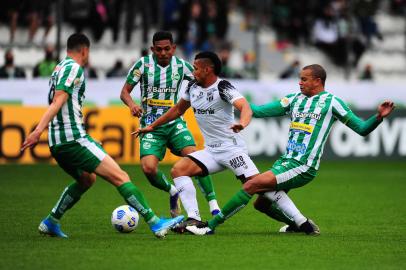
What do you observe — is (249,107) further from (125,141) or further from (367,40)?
(367,40)

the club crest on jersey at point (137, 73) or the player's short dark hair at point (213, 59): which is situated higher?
the player's short dark hair at point (213, 59)

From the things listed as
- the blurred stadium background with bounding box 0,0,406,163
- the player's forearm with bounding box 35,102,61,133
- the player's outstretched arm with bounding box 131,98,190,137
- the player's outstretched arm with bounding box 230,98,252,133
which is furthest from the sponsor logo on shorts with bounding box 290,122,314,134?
the blurred stadium background with bounding box 0,0,406,163

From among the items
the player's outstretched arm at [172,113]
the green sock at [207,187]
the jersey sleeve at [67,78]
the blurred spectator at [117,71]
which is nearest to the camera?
the jersey sleeve at [67,78]

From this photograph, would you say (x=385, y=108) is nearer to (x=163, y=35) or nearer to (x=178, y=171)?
(x=178, y=171)

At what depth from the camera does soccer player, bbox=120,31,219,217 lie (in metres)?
13.3

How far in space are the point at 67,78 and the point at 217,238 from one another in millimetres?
2353

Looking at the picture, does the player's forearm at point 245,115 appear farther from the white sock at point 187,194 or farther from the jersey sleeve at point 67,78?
the jersey sleeve at point 67,78

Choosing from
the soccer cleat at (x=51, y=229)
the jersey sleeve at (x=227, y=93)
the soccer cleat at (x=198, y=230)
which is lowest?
the soccer cleat at (x=198, y=230)

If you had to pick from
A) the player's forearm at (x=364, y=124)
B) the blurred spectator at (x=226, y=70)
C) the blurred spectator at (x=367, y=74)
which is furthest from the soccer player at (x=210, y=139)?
the blurred spectator at (x=367, y=74)

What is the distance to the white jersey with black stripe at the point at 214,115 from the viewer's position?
1191 centimetres

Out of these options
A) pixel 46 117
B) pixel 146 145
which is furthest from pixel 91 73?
pixel 46 117

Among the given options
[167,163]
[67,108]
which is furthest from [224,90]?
[167,163]

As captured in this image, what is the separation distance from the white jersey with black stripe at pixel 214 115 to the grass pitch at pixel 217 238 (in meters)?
1.03

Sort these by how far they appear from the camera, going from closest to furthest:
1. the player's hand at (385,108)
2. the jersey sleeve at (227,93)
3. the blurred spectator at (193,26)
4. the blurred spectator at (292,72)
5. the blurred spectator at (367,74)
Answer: the player's hand at (385,108) < the jersey sleeve at (227,93) < the blurred spectator at (193,26) < the blurred spectator at (292,72) < the blurred spectator at (367,74)
